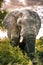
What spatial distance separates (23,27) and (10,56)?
19 centimetres

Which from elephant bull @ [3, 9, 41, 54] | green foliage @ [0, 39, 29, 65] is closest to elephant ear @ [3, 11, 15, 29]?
elephant bull @ [3, 9, 41, 54]

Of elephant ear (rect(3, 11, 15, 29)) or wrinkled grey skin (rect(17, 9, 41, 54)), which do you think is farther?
elephant ear (rect(3, 11, 15, 29))

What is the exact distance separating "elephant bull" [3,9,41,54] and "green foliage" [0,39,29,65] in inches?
2.3

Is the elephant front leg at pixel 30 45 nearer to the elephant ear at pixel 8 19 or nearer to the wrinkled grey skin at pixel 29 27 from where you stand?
the wrinkled grey skin at pixel 29 27

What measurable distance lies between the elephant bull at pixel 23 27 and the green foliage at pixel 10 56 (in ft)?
0.19

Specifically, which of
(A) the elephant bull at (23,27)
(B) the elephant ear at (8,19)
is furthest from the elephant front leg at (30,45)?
(B) the elephant ear at (8,19)

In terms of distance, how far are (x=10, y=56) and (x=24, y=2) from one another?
3.17 ft

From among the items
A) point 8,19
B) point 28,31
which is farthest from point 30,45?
point 8,19

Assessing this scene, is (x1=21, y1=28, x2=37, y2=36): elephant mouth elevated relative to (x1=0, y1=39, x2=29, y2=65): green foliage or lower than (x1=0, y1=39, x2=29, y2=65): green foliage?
elevated

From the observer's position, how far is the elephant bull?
68.9 inches

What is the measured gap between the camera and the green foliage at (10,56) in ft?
5.32

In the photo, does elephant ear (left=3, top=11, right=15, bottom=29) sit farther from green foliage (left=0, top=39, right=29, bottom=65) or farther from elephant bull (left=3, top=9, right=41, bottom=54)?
green foliage (left=0, top=39, right=29, bottom=65)

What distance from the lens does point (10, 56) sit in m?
1.66

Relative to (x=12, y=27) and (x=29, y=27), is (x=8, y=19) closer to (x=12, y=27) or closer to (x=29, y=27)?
(x=12, y=27)
